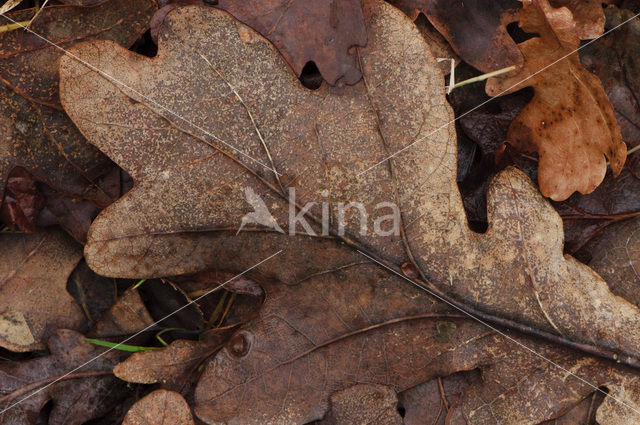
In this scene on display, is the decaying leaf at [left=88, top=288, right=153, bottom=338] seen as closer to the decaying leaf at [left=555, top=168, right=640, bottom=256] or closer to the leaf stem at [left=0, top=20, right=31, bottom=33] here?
the leaf stem at [left=0, top=20, right=31, bottom=33]

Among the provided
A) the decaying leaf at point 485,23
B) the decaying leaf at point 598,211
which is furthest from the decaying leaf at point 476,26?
the decaying leaf at point 598,211

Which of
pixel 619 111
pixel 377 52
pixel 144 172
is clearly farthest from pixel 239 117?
pixel 619 111

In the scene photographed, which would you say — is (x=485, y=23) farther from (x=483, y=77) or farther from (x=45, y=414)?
(x=45, y=414)

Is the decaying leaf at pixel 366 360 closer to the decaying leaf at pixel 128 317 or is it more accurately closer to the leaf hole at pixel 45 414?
the decaying leaf at pixel 128 317

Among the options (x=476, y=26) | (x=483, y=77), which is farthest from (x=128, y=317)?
(x=476, y=26)

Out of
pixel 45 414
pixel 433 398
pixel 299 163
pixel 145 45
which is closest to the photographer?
pixel 299 163

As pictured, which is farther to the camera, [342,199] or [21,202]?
[21,202]
